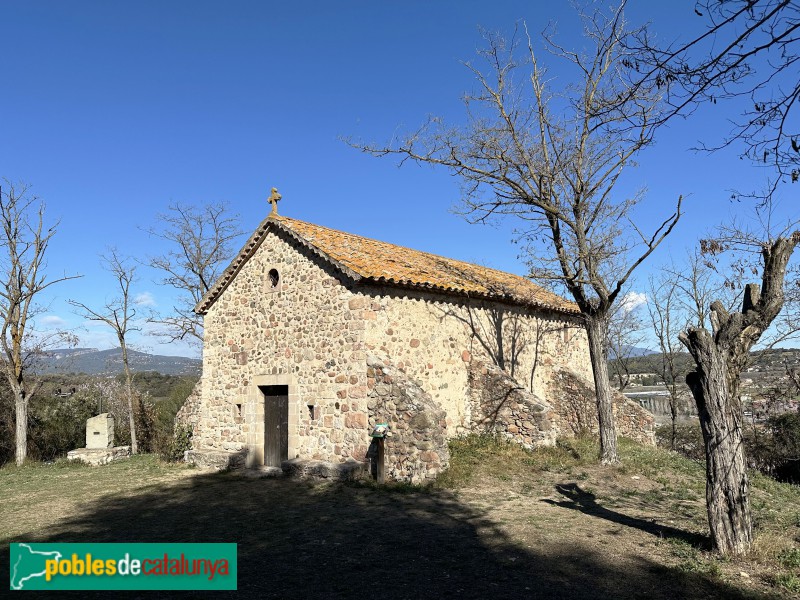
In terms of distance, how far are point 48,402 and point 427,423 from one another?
19.7m

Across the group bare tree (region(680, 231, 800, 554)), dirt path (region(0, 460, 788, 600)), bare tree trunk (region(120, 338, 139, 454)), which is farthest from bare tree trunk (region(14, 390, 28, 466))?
bare tree (region(680, 231, 800, 554))

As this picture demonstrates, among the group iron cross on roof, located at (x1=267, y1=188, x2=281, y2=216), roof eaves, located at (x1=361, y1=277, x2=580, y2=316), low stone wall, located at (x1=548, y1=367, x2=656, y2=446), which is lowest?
low stone wall, located at (x1=548, y1=367, x2=656, y2=446)

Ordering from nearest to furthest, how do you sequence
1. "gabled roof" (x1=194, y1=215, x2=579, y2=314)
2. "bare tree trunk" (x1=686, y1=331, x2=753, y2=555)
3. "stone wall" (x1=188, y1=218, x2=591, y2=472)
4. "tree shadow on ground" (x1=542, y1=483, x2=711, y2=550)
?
1. "bare tree trunk" (x1=686, y1=331, x2=753, y2=555)
2. "tree shadow on ground" (x1=542, y1=483, x2=711, y2=550)
3. "stone wall" (x1=188, y1=218, x2=591, y2=472)
4. "gabled roof" (x1=194, y1=215, x2=579, y2=314)

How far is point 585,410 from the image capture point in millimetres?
16516

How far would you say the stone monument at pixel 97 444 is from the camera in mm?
17438

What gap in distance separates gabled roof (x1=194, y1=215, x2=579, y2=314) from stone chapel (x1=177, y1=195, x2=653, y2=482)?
5 cm

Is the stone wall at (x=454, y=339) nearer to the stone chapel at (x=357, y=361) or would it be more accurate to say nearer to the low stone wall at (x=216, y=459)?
the stone chapel at (x=357, y=361)

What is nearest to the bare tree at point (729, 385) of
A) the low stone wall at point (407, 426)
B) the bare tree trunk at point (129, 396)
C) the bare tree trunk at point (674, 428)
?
the low stone wall at point (407, 426)

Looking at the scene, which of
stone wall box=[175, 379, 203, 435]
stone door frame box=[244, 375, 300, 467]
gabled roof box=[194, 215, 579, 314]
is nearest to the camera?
gabled roof box=[194, 215, 579, 314]

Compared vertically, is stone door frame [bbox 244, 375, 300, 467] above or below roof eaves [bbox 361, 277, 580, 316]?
below

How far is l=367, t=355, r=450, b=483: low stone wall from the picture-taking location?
1094 centimetres

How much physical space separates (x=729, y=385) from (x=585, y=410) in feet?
33.2

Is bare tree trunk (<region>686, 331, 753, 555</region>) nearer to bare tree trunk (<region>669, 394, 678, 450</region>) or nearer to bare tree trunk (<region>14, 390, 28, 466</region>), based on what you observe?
bare tree trunk (<region>669, 394, 678, 450</region>)

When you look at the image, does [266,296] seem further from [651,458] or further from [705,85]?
[705,85]
